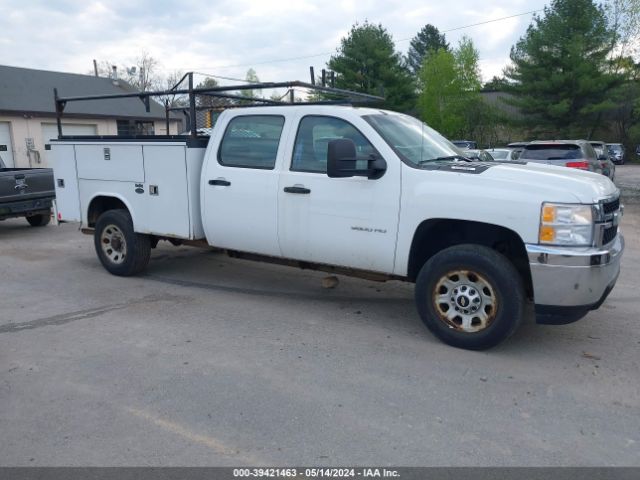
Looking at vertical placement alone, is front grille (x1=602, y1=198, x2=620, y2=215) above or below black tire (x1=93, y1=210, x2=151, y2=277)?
above

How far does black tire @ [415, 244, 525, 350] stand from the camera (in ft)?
15.4

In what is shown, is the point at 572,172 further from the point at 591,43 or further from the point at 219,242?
the point at 591,43

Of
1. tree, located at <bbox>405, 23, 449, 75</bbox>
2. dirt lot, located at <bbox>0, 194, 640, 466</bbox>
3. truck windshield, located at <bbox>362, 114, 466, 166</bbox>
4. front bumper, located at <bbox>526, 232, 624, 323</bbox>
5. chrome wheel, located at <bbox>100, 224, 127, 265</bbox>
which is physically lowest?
dirt lot, located at <bbox>0, 194, 640, 466</bbox>

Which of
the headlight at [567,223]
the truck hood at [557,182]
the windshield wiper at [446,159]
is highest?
the windshield wiper at [446,159]

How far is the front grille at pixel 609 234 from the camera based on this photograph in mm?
4578

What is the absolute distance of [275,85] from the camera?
614 centimetres

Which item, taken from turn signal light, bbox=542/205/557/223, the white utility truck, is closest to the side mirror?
the white utility truck

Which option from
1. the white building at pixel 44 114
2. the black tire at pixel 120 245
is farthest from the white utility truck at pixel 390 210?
the white building at pixel 44 114

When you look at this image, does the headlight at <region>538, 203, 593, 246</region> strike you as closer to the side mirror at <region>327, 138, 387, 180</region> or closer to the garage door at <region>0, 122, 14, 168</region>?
the side mirror at <region>327, 138, 387, 180</region>

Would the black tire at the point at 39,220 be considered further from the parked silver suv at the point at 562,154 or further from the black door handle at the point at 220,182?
the parked silver suv at the point at 562,154

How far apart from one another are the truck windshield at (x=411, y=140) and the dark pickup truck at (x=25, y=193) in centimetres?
770

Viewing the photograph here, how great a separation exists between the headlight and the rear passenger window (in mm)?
2750

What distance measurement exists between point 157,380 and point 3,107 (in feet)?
80.4

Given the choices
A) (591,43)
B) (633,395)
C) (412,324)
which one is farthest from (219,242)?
(591,43)
